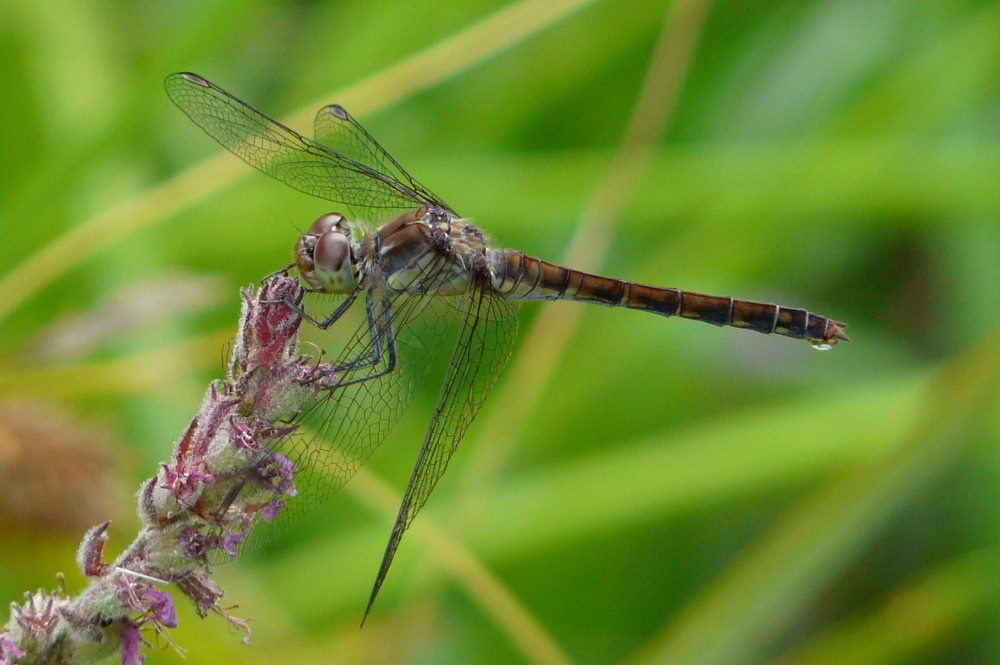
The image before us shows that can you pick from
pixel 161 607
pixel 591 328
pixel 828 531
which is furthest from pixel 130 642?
pixel 591 328

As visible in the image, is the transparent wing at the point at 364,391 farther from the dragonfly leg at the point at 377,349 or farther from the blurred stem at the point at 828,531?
the blurred stem at the point at 828,531

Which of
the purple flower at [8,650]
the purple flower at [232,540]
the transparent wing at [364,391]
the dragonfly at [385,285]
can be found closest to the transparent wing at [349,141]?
the dragonfly at [385,285]

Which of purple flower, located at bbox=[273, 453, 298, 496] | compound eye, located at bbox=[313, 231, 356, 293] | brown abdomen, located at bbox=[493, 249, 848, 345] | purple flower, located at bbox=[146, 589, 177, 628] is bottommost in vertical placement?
purple flower, located at bbox=[146, 589, 177, 628]

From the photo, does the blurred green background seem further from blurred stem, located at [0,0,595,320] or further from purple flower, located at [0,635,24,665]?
purple flower, located at [0,635,24,665]

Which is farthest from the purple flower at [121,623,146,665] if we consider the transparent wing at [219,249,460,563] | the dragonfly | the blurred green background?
the blurred green background

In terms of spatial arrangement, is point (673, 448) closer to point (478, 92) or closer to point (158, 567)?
point (478, 92)

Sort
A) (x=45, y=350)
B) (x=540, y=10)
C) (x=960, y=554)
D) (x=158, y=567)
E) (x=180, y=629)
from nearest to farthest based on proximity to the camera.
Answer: (x=158, y=567), (x=180, y=629), (x=45, y=350), (x=540, y=10), (x=960, y=554)

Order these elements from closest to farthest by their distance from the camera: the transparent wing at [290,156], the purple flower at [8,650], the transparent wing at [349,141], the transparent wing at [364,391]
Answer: the purple flower at [8,650] → the transparent wing at [364,391] → the transparent wing at [290,156] → the transparent wing at [349,141]

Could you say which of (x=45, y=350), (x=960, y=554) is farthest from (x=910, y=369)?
(x=45, y=350)
